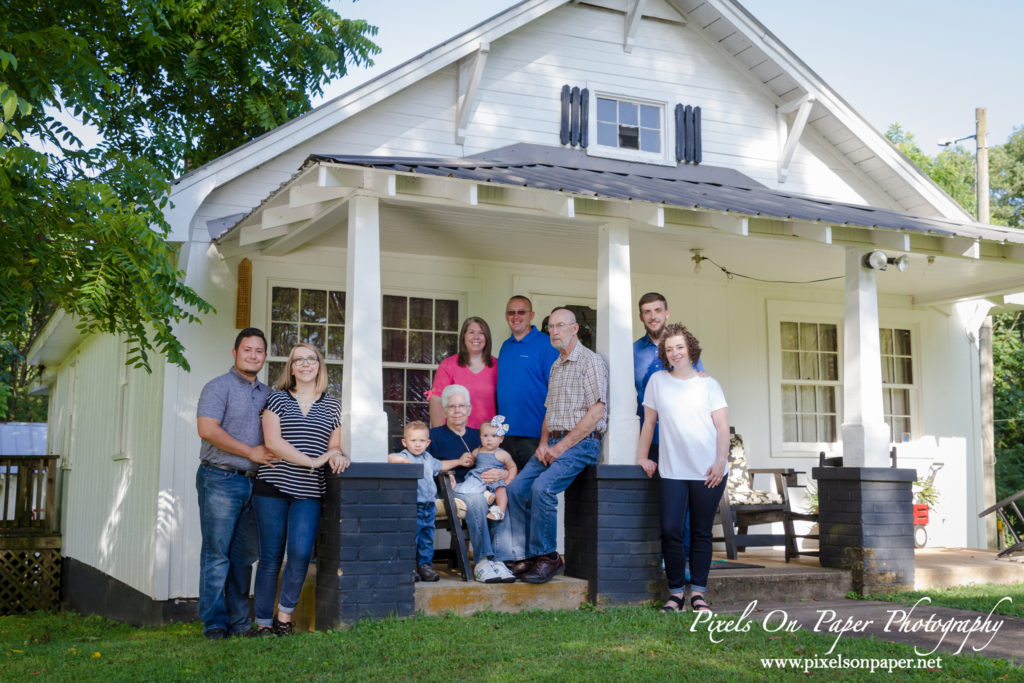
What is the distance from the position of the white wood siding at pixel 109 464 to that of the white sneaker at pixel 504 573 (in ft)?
9.98

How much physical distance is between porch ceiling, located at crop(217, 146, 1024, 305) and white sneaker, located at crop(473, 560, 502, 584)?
2.26 metres

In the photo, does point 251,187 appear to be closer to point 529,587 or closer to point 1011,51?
point 529,587

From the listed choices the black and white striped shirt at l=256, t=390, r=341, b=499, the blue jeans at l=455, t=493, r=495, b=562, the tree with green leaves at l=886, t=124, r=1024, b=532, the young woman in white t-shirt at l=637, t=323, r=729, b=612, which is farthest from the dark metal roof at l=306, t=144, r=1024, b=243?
the tree with green leaves at l=886, t=124, r=1024, b=532

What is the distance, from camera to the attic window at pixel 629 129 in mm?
9516

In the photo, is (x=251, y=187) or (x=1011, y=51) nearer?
(x=251, y=187)

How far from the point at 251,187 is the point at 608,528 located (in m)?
4.12

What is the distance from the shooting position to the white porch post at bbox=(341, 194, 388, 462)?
6016 mm

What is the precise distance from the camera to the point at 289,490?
5828 millimetres

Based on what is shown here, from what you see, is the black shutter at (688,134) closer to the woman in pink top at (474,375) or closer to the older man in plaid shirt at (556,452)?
the woman in pink top at (474,375)

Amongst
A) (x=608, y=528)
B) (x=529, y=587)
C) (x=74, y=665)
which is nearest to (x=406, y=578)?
(x=529, y=587)

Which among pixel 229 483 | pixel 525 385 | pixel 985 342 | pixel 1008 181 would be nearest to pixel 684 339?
pixel 525 385

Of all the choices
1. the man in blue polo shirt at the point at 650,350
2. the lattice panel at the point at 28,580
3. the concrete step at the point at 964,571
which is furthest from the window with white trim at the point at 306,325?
the lattice panel at the point at 28,580

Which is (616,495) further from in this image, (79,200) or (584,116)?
(584,116)

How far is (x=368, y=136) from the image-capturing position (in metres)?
8.66
